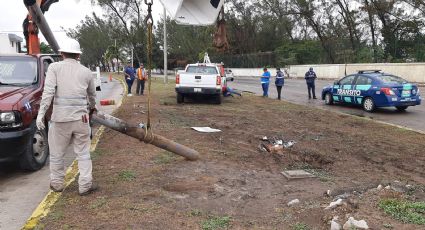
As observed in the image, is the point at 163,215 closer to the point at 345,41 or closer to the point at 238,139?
the point at 238,139

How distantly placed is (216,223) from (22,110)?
11.6 ft

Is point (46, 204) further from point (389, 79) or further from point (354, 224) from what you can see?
point (389, 79)

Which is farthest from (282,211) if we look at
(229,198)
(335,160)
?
(335,160)

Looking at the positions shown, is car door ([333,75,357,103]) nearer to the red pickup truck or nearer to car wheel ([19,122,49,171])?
the red pickup truck

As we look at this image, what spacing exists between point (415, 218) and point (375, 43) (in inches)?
1736

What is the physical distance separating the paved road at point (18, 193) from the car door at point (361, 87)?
11.8 metres

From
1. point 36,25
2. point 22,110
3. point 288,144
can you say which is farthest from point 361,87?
point 22,110

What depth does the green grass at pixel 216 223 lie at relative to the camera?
4379 millimetres

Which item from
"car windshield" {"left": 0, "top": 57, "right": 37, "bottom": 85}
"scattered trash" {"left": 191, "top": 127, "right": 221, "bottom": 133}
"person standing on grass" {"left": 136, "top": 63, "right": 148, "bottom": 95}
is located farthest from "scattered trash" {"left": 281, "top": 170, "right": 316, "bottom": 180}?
"person standing on grass" {"left": 136, "top": 63, "right": 148, "bottom": 95}

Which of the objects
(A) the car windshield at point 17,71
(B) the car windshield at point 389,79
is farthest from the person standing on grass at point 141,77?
(A) the car windshield at point 17,71

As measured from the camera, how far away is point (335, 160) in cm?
780

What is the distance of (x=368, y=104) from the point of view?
16141 mm

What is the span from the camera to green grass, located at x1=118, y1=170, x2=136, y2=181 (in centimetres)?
602

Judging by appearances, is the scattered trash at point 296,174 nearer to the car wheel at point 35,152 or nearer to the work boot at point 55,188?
the work boot at point 55,188
